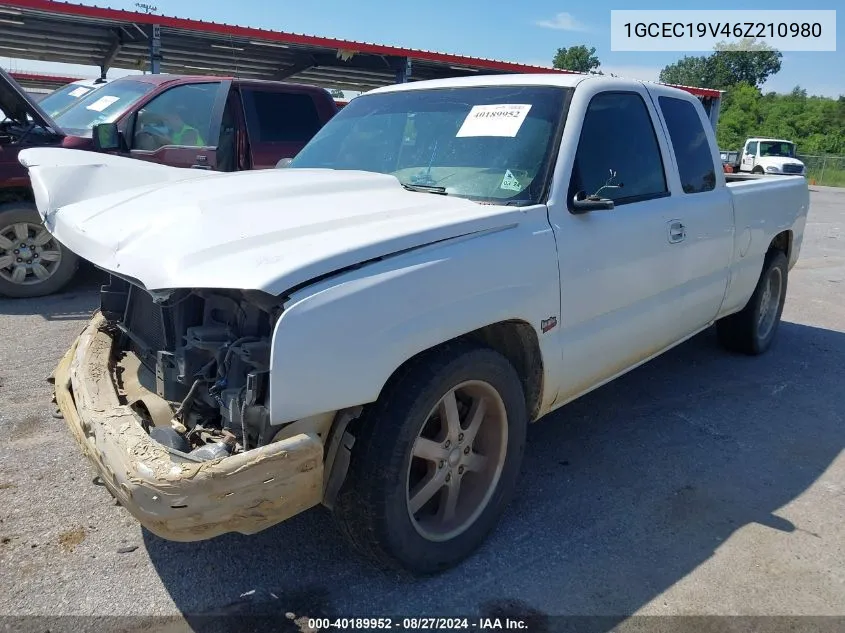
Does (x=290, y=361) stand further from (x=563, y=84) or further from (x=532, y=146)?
(x=563, y=84)

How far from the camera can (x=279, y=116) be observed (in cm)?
736

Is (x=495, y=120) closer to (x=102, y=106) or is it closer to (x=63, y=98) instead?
(x=102, y=106)

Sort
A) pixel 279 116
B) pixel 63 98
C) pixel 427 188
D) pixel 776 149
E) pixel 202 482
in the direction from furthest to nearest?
1. pixel 776 149
2. pixel 63 98
3. pixel 279 116
4. pixel 427 188
5. pixel 202 482

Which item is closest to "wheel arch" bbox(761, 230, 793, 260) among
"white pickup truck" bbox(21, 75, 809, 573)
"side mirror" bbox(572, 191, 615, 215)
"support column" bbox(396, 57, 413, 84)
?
"white pickup truck" bbox(21, 75, 809, 573)

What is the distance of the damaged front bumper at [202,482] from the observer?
2020 mm

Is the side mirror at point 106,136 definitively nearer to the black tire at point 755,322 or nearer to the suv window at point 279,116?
the suv window at point 279,116

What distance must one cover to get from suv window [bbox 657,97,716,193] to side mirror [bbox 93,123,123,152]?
4740 mm

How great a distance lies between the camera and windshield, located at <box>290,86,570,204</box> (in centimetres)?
312

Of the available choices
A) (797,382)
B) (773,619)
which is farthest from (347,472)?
(797,382)

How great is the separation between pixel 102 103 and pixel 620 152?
230 inches

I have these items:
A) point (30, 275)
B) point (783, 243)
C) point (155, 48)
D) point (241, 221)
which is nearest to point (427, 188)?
point (241, 221)

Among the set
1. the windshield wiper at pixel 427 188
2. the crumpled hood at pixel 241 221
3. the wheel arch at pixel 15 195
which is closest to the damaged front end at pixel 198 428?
the crumpled hood at pixel 241 221

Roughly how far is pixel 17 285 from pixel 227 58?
10340 millimetres

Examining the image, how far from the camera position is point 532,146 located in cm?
317
